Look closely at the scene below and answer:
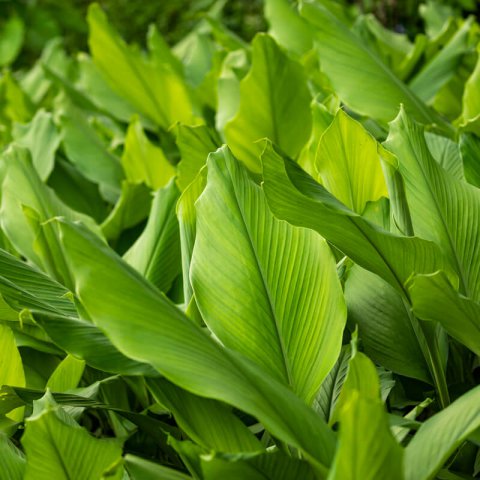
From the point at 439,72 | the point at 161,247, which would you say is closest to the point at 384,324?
the point at 161,247

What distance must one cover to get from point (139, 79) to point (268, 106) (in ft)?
2.07

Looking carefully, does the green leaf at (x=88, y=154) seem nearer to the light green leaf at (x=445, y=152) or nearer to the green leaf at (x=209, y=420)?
the light green leaf at (x=445, y=152)

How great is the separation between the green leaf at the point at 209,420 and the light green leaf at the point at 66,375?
21 cm

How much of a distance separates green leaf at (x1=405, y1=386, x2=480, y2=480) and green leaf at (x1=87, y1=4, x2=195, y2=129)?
1308 mm

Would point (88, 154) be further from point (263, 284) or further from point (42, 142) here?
point (263, 284)

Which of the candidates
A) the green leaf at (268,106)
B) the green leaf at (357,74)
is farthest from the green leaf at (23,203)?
the green leaf at (357,74)

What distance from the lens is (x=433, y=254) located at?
93 centimetres

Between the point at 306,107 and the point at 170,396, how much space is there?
0.81 metres

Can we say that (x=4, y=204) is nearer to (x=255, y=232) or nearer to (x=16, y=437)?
(x=16, y=437)

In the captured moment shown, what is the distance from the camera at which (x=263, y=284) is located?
3.06ft

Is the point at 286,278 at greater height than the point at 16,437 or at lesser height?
greater

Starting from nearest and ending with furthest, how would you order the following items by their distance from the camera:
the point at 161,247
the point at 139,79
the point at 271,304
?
the point at 271,304 → the point at 161,247 → the point at 139,79

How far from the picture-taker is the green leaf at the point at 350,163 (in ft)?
3.45

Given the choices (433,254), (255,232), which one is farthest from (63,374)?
(433,254)
